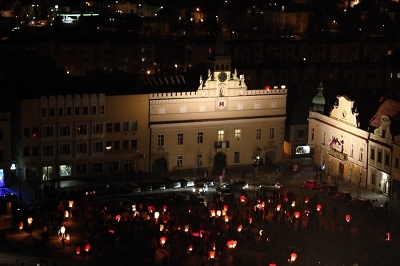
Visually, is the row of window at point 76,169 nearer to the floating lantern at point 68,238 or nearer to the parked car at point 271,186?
A: the parked car at point 271,186

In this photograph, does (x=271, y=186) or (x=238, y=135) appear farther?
(x=238, y=135)

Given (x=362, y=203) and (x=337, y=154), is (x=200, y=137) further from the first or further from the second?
(x=362, y=203)

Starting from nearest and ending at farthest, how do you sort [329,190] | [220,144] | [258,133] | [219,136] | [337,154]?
[329,190]
[337,154]
[220,144]
[219,136]
[258,133]

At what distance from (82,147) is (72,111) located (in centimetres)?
310

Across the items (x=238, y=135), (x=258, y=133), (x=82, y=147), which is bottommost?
(x=82, y=147)

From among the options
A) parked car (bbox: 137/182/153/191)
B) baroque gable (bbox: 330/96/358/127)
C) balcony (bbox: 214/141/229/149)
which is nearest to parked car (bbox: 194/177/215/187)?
parked car (bbox: 137/182/153/191)

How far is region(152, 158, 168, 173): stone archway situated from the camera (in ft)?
254

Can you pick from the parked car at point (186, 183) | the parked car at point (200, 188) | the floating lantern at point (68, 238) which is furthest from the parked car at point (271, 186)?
the floating lantern at point (68, 238)

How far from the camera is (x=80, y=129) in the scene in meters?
74.4

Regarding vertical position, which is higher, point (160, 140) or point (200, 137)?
point (200, 137)

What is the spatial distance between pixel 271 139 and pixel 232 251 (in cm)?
2879

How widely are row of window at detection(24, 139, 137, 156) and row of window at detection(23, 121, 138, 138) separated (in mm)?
885

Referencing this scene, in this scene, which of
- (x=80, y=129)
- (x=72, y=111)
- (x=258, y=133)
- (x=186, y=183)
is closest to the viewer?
(x=186, y=183)

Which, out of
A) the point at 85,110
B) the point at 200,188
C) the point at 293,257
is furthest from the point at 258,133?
the point at 293,257
